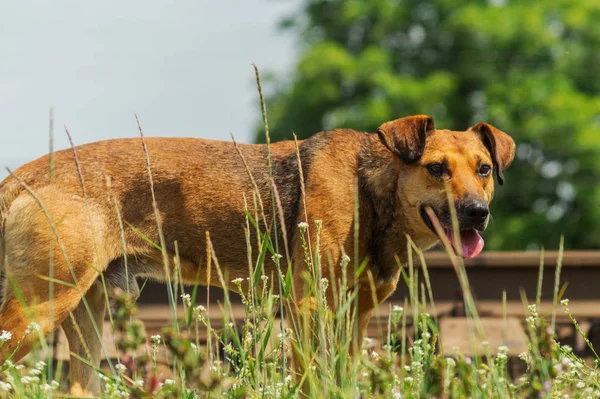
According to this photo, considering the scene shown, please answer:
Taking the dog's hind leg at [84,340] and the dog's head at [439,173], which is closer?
the dog's head at [439,173]

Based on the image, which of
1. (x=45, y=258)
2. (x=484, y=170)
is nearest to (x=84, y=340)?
(x=45, y=258)

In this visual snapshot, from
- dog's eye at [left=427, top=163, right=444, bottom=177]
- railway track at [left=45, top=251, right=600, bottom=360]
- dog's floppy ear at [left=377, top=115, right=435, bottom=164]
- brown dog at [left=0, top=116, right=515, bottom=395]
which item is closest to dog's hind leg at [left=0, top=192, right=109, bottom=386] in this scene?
brown dog at [left=0, top=116, right=515, bottom=395]

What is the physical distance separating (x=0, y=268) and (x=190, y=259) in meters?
1.21

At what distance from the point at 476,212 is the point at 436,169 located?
0.49 metres

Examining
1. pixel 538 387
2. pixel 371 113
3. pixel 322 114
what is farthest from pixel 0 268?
pixel 322 114

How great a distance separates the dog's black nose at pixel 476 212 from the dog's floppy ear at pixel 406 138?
605mm

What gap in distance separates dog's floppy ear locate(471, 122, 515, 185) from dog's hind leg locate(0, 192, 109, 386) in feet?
8.59

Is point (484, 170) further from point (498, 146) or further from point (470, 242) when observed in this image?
point (470, 242)

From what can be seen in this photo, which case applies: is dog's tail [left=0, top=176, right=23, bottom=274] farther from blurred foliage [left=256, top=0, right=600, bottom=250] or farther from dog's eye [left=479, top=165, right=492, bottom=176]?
blurred foliage [left=256, top=0, right=600, bottom=250]

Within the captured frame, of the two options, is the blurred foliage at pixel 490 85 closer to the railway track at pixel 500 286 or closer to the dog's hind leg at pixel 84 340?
the railway track at pixel 500 286

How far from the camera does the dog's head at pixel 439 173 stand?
5.17 m

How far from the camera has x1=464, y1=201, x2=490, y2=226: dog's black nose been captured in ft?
16.4

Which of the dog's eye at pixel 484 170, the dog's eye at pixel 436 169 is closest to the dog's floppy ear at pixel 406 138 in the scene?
the dog's eye at pixel 436 169

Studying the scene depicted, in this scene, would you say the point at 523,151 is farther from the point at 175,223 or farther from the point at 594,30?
the point at 175,223
